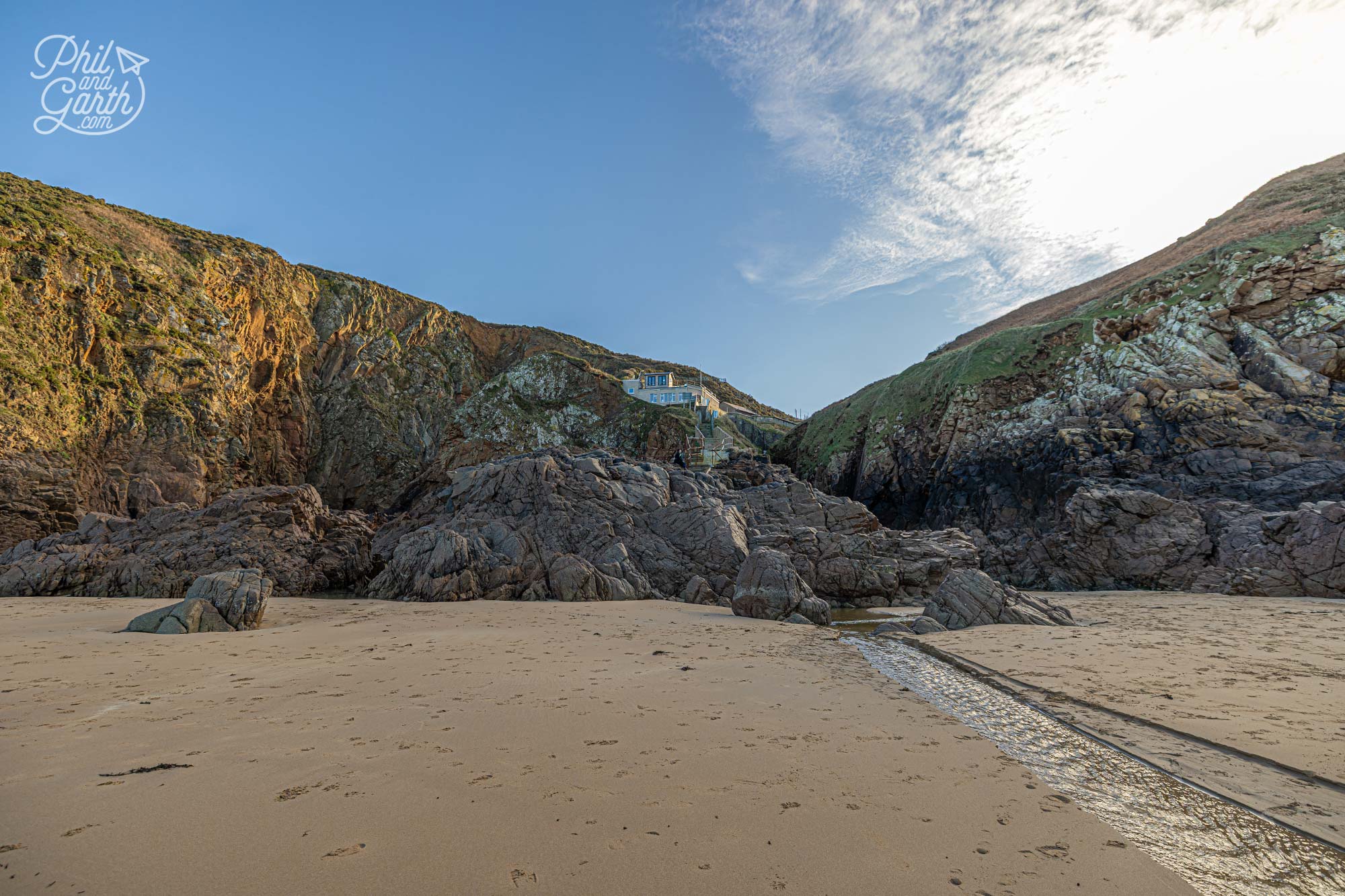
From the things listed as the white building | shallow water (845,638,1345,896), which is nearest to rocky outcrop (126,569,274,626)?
shallow water (845,638,1345,896)

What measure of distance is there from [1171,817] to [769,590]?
429 inches

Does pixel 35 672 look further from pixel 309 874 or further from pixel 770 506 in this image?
pixel 770 506

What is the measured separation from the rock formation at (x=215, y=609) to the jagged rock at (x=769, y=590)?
37.4ft

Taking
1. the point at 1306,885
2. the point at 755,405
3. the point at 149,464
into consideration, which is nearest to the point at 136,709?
the point at 1306,885

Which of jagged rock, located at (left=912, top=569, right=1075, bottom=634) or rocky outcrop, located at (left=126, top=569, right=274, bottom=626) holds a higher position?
jagged rock, located at (left=912, top=569, right=1075, bottom=634)

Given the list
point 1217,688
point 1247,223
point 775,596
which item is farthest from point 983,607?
point 1247,223

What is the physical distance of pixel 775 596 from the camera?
14.4 m

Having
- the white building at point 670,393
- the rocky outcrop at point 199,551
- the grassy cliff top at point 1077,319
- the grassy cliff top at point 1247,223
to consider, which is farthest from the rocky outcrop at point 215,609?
the white building at point 670,393

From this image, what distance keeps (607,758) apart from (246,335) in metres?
52.6

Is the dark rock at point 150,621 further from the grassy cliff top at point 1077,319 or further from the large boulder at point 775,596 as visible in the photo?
the grassy cliff top at point 1077,319

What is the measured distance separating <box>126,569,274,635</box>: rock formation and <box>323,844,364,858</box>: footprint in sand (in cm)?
1090

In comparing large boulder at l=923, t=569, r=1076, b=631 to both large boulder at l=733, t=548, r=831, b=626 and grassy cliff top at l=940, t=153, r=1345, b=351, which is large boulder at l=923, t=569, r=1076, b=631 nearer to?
large boulder at l=733, t=548, r=831, b=626

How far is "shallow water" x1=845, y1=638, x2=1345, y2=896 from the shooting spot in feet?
9.70

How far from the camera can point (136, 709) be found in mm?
5473
